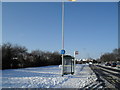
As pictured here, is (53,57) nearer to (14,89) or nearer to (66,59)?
(66,59)

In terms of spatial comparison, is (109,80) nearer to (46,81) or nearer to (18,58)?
(46,81)

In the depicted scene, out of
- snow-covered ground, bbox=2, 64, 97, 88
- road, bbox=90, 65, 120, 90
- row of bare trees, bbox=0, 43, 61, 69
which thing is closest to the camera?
snow-covered ground, bbox=2, 64, 97, 88

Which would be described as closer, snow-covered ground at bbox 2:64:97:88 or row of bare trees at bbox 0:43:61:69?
snow-covered ground at bbox 2:64:97:88

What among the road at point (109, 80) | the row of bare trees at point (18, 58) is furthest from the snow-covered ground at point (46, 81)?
the row of bare trees at point (18, 58)

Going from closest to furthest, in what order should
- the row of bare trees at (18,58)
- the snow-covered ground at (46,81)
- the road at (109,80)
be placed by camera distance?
the snow-covered ground at (46,81) < the road at (109,80) < the row of bare trees at (18,58)

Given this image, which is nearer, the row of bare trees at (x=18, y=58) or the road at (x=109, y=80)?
the road at (x=109, y=80)

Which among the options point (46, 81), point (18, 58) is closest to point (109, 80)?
point (46, 81)

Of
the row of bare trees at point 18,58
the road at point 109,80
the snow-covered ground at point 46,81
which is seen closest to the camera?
the snow-covered ground at point 46,81

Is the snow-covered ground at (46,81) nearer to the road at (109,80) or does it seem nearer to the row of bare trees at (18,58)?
the road at (109,80)

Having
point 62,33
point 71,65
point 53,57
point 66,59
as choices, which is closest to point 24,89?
point 62,33

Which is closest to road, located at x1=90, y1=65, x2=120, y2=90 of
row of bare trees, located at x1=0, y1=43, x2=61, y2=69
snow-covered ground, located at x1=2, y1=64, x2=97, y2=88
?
snow-covered ground, located at x1=2, y1=64, x2=97, y2=88

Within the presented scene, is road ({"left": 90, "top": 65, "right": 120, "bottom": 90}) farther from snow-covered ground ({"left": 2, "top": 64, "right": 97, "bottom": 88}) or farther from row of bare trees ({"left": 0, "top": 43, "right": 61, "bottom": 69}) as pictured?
row of bare trees ({"left": 0, "top": 43, "right": 61, "bottom": 69})

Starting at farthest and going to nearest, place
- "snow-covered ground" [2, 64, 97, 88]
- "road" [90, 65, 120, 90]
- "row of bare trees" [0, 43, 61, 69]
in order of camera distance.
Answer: "row of bare trees" [0, 43, 61, 69] → "road" [90, 65, 120, 90] → "snow-covered ground" [2, 64, 97, 88]

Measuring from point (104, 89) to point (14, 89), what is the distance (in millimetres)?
5133
